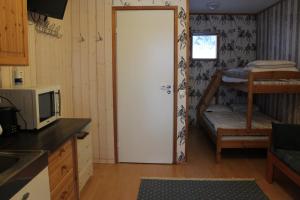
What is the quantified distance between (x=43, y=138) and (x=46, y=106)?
0.46 m

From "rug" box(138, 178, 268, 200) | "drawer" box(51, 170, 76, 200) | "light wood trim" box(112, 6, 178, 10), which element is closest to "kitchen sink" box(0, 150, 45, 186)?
"drawer" box(51, 170, 76, 200)

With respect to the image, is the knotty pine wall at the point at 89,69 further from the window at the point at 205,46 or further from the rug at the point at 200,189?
the window at the point at 205,46

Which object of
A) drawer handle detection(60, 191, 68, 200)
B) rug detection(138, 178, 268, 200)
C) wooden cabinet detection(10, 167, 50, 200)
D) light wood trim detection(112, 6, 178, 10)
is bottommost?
rug detection(138, 178, 268, 200)

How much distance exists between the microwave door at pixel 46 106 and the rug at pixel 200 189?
123cm

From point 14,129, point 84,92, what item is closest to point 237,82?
point 84,92

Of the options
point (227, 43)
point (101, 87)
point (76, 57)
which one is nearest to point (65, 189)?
point (101, 87)

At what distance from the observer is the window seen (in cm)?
583

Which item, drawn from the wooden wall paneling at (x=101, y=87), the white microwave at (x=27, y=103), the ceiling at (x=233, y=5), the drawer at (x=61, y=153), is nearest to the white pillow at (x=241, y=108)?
the ceiling at (x=233, y=5)

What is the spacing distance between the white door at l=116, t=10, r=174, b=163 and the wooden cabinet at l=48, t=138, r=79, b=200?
4.47 feet

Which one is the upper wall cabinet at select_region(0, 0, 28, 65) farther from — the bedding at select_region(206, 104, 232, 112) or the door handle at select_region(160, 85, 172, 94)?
the bedding at select_region(206, 104, 232, 112)

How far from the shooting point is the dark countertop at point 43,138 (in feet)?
5.99

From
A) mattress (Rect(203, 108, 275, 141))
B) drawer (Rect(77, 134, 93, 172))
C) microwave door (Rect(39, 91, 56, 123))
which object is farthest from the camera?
mattress (Rect(203, 108, 275, 141))

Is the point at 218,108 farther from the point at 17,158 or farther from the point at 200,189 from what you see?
the point at 17,158

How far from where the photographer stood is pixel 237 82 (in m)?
4.22
